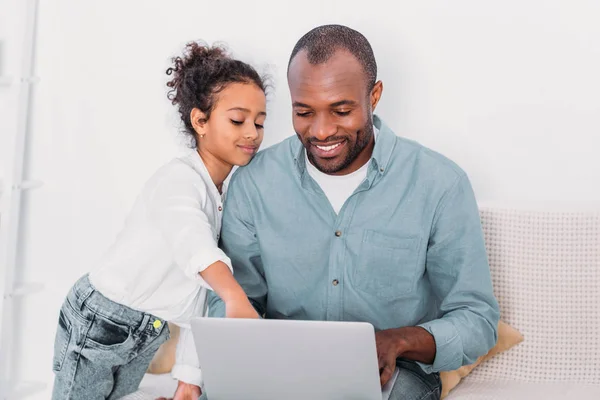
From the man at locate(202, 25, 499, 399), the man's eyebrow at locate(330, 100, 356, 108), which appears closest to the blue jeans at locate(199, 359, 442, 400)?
the man at locate(202, 25, 499, 399)

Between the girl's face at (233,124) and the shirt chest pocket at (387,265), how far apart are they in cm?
35

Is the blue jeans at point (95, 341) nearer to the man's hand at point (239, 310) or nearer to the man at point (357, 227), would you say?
the man at point (357, 227)

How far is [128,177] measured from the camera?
2.53m

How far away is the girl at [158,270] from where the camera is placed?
6.26 feet

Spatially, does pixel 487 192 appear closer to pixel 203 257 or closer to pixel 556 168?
pixel 556 168

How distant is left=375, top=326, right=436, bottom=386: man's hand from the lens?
1.67m

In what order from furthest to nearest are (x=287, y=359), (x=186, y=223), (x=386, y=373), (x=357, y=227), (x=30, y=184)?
(x=30, y=184), (x=357, y=227), (x=186, y=223), (x=386, y=373), (x=287, y=359)

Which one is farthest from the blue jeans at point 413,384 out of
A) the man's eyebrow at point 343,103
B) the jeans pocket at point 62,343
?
the man's eyebrow at point 343,103

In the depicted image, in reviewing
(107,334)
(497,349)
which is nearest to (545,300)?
(497,349)

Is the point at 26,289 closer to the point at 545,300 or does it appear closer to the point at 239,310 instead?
the point at 239,310

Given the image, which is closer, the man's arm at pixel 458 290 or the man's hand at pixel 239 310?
the man's hand at pixel 239 310

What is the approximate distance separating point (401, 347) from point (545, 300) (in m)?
0.49

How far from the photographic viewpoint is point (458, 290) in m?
1.86

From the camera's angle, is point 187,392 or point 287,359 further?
point 187,392
